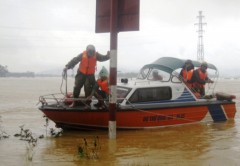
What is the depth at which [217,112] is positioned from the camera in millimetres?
13617

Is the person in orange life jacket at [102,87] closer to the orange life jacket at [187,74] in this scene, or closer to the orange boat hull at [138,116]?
the orange boat hull at [138,116]

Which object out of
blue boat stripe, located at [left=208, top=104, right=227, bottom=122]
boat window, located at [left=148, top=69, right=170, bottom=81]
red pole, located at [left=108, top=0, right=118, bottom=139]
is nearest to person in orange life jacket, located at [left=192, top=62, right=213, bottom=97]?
blue boat stripe, located at [left=208, top=104, right=227, bottom=122]

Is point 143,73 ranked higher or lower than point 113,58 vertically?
lower

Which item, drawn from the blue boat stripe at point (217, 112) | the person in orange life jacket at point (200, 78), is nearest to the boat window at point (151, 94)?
the person in orange life jacket at point (200, 78)

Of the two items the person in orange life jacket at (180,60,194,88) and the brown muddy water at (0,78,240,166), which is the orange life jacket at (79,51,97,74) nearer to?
the brown muddy water at (0,78,240,166)

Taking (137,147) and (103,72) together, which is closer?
(137,147)

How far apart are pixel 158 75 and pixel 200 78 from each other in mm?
1763

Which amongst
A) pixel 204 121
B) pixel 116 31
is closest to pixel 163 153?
pixel 116 31

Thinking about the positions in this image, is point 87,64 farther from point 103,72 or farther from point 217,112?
point 217,112

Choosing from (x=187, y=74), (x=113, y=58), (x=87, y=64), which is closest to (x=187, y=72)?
(x=187, y=74)

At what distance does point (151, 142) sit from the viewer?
10047 mm

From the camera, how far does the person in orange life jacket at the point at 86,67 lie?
36.8 feet

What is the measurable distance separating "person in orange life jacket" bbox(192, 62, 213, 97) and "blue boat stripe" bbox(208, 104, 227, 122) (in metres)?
0.82

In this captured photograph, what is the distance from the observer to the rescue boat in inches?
436
